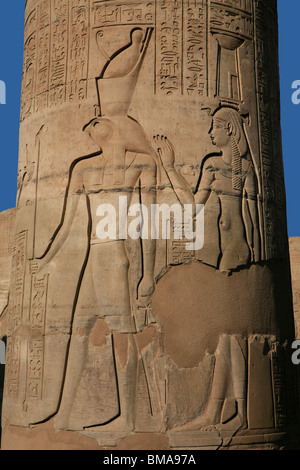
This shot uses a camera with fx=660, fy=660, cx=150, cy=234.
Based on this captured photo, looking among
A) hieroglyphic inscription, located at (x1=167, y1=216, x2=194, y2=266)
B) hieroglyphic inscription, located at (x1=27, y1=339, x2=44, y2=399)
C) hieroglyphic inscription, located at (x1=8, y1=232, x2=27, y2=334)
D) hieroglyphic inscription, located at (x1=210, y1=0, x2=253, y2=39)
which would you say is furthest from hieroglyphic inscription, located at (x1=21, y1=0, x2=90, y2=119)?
hieroglyphic inscription, located at (x1=27, y1=339, x2=44, y2=399)

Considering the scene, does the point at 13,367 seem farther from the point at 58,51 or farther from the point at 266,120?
the point at 266,120

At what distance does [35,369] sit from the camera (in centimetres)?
525

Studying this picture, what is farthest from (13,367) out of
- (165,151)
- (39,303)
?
(165,151)

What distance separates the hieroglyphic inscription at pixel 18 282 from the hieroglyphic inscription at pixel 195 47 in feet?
6.31

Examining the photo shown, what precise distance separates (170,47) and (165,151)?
91 cm

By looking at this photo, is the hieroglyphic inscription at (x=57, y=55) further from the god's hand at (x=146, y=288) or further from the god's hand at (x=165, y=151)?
the god's hand at (x=146, y=288)

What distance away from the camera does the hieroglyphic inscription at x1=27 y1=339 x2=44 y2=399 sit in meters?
5.20

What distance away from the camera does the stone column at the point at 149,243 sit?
4984 mm

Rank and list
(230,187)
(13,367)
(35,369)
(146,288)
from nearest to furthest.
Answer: (146,288), (35,369), (230,187), (13,367)

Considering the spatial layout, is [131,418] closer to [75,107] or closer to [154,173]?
[154,173]

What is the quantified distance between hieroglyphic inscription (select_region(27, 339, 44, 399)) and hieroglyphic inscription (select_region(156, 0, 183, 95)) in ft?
7.57

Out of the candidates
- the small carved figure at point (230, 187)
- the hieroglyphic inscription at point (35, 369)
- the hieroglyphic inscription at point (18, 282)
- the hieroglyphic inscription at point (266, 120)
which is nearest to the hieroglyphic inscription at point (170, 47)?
the small carved figure at point (230, 187)

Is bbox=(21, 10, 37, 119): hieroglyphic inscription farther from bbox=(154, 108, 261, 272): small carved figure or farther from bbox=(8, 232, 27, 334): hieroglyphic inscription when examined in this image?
bbox=(154, 108, 261, 272): small carved figure

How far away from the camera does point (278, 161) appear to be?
5973 mm
